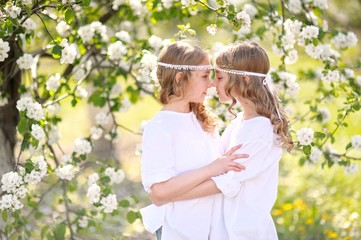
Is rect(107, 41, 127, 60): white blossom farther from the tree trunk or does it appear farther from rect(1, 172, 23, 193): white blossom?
rect(1, 172, 23, 193): white blossom

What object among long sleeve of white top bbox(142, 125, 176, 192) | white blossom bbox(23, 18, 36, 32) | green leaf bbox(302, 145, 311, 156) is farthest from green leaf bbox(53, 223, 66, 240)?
green leaf bbox(302, 145, 311, 156)

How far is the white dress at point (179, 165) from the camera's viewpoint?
259cm

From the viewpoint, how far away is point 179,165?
2.65 m

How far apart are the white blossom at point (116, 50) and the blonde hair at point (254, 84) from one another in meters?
1.21

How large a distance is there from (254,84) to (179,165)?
1.40 feet

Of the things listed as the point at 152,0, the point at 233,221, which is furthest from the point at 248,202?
the point at 152,0

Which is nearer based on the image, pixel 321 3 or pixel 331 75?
pixel 331 75

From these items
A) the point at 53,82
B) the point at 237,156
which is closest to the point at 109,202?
the point at 53,82

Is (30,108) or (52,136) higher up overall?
(30,108)

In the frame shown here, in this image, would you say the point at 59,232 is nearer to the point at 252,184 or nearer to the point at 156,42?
the point at 156,42

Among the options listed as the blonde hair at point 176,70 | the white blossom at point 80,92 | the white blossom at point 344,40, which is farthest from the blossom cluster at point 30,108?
the white blossom at point 344,40

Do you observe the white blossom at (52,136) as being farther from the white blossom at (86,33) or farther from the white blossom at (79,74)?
the white blossom at (86,33)

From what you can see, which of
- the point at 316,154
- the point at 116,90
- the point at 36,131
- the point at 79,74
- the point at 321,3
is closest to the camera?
the point at 36,131

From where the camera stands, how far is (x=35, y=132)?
10.9ft
